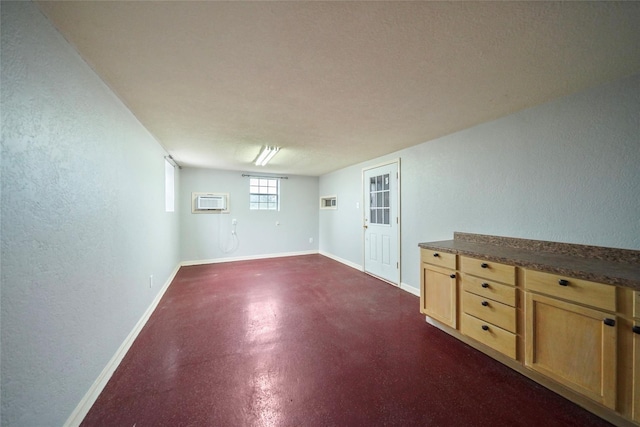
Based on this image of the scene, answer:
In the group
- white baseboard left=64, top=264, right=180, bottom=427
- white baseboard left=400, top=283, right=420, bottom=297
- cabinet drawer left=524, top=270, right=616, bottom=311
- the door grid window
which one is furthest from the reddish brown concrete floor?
the door grid window

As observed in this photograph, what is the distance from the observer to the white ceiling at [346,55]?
105 centimetres

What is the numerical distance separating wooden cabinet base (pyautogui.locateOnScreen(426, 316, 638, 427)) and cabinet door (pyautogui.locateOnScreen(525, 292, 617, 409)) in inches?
4.5

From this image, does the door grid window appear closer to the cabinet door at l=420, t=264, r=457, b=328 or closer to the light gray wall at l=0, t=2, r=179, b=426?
the cabinet door at l=420, t=264, r=457, b=328

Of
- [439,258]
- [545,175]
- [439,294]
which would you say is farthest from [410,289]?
[545,175]

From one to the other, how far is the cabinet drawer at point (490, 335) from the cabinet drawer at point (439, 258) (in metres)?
0.46

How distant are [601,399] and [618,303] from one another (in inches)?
22.9

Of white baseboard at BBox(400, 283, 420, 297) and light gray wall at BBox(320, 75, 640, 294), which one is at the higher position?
light gray wall at BBox(320, 75, 640, 294)

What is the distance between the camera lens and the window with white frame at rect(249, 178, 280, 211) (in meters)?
5.55

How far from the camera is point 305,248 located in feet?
20.2

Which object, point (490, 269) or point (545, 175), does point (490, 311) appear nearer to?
point (490, 269)

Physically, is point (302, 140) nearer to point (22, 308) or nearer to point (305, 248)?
point (22, 308)

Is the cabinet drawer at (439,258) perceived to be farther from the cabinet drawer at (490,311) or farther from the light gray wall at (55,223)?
the light gray wall at (55,223)

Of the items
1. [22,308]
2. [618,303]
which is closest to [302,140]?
[22,308]

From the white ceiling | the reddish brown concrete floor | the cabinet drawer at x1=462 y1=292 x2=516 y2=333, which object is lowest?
the reddish brown concrete floor
